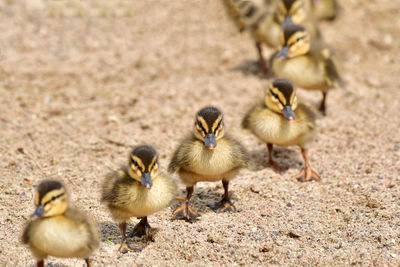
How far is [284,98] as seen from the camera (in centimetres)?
651

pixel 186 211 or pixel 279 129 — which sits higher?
pixel 279 129

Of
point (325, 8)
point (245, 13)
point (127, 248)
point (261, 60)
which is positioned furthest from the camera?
point (325, 8)

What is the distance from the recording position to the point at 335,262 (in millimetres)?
5012

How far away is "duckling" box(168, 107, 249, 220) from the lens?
5.58 metres

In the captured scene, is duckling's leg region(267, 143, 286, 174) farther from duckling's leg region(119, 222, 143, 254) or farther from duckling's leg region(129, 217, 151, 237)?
duckling's leg region(119, 222, 143, 254)

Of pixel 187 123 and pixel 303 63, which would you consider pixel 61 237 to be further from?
pixel 303 63

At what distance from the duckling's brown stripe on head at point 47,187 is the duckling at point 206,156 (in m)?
1.47

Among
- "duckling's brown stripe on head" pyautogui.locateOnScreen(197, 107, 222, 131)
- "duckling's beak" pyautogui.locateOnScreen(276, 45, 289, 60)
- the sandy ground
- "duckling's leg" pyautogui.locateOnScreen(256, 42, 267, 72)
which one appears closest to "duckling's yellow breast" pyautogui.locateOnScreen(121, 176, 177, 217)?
the sandy ground

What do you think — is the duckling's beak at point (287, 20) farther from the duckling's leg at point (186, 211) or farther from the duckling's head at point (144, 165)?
the duckling's head at point (144, 165)

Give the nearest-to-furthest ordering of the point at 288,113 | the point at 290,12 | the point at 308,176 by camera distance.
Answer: the point at 288,113 < the point at 308,176 < the point at 290,12

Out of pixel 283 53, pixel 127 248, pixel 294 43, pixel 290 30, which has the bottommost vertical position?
pixel 127 248

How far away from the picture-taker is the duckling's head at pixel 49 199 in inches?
175

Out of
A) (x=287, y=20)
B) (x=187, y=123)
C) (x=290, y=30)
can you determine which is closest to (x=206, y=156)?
(x=187, y=123)

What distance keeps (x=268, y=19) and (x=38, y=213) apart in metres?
6.13
